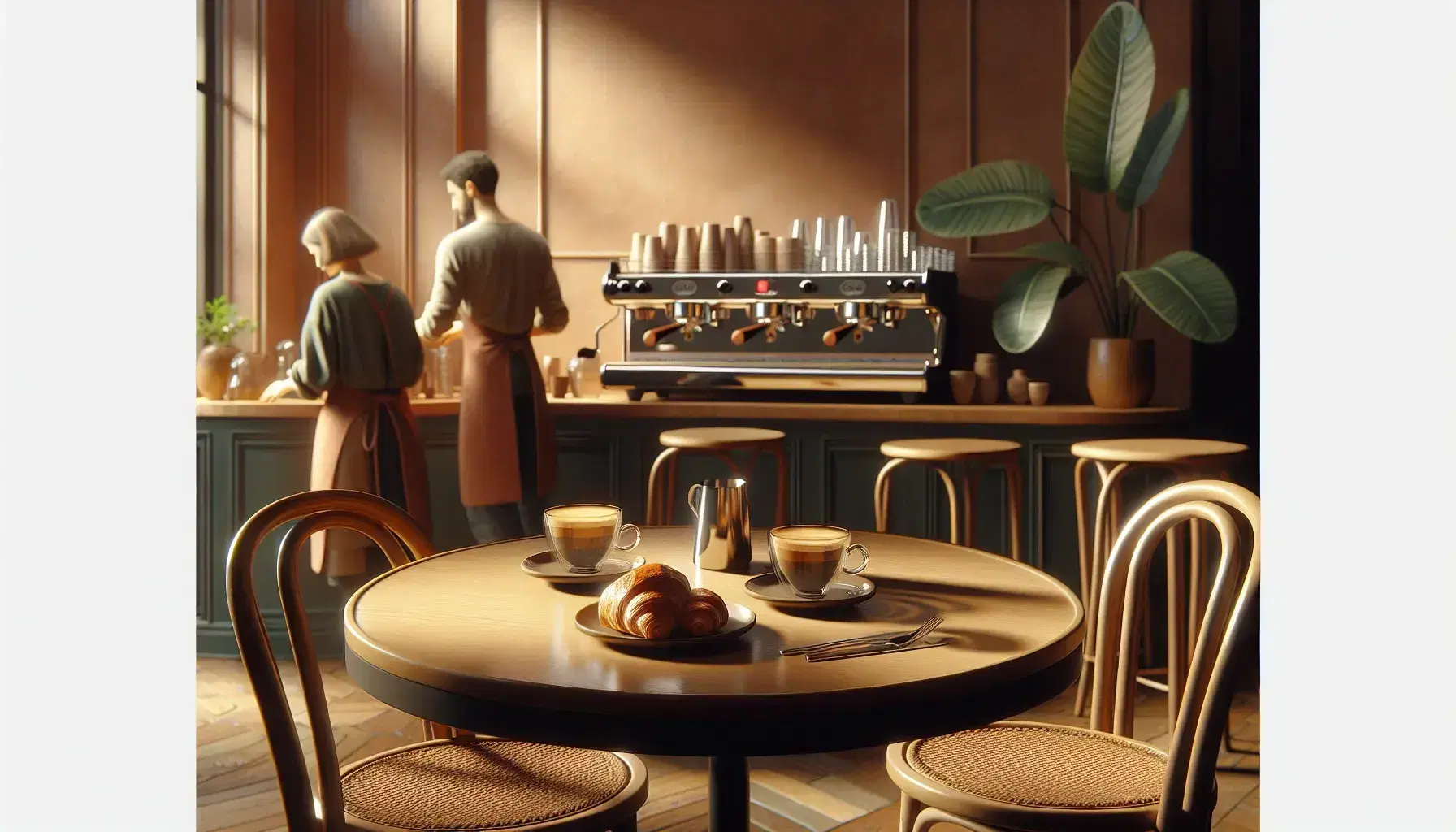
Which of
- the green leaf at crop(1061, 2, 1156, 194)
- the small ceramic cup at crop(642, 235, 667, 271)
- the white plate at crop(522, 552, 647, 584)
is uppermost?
the green leaf at crop(1061, 2, 1156, 194)

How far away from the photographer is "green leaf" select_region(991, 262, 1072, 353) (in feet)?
13.1

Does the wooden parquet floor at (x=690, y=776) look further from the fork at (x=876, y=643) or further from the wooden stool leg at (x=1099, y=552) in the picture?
the fork at (x=876, y=643)

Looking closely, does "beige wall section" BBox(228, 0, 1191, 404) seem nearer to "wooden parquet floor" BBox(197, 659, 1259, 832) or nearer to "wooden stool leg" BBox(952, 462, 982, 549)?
"wooden stool leg" BBox(952, 462, 982, 549)

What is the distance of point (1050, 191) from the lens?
4.21m

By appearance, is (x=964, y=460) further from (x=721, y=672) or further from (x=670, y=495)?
(x=721, y=672)

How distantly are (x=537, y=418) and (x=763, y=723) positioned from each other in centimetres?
300

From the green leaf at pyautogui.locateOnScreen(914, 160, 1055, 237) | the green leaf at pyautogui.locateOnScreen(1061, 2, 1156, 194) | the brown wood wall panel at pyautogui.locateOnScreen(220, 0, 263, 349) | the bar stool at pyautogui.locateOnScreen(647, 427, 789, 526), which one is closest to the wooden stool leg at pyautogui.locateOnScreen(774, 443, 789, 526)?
the bar stool at pyautogui.locateOnScreen(647, 427, 789, 526)

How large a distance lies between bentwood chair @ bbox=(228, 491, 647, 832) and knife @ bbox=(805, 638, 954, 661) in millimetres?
452

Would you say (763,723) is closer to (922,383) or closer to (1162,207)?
(922,383)

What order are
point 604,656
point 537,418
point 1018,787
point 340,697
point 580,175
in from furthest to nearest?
point 580,175 → point 537,418 → point 340,697 → point 1018,787 → point 604,656

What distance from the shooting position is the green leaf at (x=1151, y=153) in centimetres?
397

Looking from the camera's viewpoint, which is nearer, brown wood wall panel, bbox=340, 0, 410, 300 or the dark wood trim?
the dark wood trim

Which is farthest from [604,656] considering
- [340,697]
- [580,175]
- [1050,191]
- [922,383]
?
[580,175]

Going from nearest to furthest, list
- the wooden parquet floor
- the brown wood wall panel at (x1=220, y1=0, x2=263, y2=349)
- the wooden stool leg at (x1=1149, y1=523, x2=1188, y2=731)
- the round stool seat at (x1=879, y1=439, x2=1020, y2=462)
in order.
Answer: the wooden parquet floor → the wooden stool leg at (x1=1149, y1=523, x2=1188, y2=731) → the round stool seat at (x1=879, y1=439, x2=1020, y2=462) → the brown wood wall panel at (x1=220, y1=0, x2=263, y2=349)
